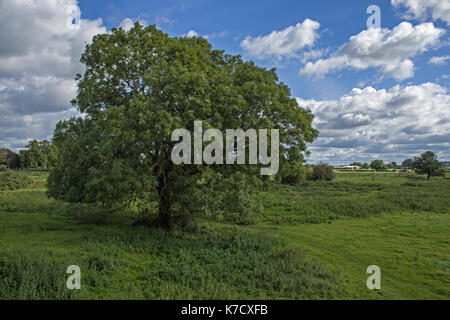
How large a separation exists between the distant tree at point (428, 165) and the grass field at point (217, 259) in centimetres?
5391

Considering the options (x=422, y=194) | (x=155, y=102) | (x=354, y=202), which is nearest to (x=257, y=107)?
(x=155, y=102)

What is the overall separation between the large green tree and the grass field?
2.48 metres

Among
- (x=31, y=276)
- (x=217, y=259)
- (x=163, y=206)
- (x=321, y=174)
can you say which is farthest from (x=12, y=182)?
(x=321, y=174)

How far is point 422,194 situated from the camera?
37.5 metres

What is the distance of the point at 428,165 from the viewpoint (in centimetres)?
6700

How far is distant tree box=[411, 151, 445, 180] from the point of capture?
66.6 metres

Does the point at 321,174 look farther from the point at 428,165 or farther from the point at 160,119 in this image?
the point at 160,119

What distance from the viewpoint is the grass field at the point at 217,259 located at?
32.6 feet

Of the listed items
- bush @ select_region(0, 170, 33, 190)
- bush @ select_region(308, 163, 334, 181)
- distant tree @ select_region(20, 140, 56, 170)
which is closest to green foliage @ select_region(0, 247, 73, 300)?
bush @ select_region(0, 170, 33, 190)

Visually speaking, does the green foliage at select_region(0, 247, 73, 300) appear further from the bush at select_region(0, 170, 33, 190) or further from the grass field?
the bush at select_region(0, 170, 33, 190)

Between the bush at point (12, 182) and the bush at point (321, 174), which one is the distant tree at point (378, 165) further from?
the bush at point (12, 182)

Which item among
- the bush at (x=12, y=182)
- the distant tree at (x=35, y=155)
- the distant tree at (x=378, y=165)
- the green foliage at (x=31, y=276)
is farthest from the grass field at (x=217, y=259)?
the distant tree at (x=378, y=165)

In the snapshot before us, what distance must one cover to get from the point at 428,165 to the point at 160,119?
250ft
